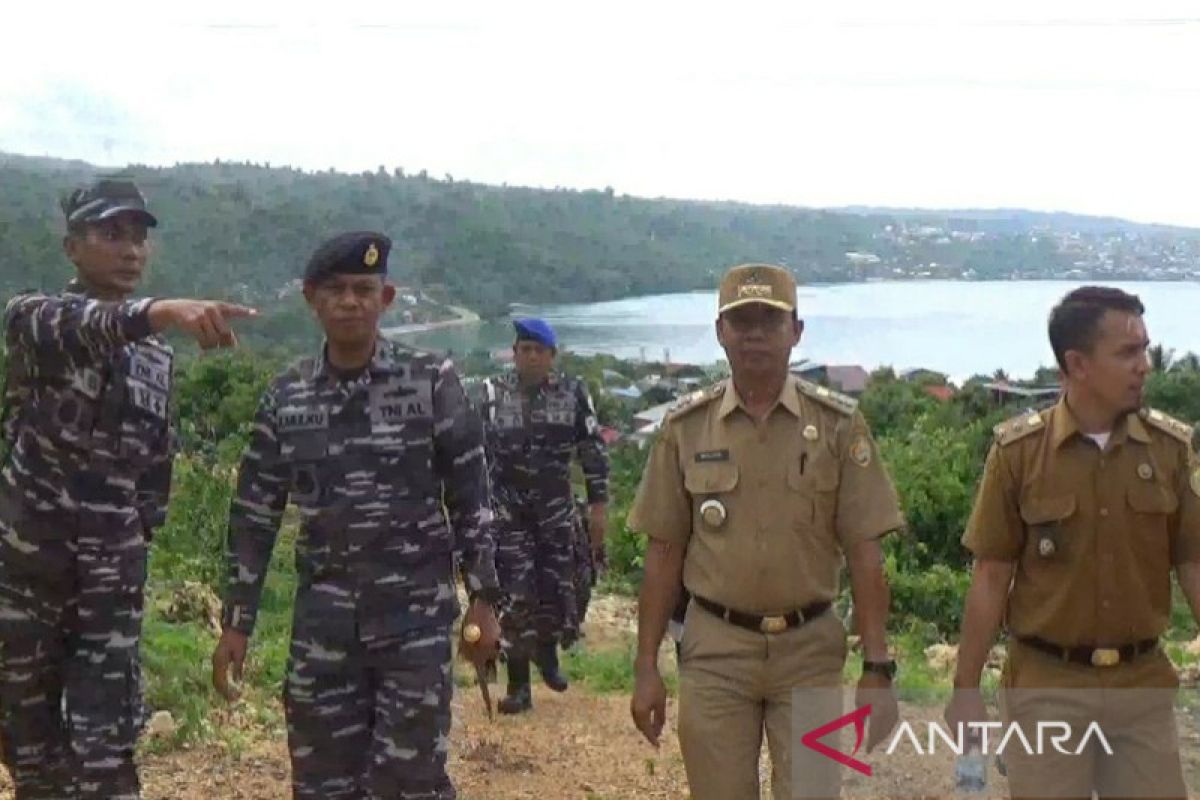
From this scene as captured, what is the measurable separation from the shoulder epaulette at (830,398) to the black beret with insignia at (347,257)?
1.10 m

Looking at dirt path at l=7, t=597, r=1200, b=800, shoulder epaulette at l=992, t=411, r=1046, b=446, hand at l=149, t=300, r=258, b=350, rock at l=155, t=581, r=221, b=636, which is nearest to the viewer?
hand at l=149, t=300, r=258, b=350

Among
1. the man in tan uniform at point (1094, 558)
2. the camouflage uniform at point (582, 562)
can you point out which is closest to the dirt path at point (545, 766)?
the camouflage uniform at point (582, 562)

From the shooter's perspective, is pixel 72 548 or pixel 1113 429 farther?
pixel 72 548

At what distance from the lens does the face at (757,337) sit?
324 centimetres

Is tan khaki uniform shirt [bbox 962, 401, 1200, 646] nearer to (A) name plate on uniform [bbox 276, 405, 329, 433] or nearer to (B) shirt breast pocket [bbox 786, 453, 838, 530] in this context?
(B) shirt breast pocket [bbox 786, 453, 838, 530]

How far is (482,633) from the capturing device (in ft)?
11.1

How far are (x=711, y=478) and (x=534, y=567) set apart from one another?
2932 mm

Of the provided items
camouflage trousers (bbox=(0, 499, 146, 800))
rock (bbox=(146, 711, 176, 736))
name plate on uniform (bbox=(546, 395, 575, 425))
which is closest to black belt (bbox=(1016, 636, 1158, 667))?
camouflage trousers (bbox=(0, 499, 146, 800))

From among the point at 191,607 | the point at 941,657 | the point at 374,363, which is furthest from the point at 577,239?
the point at 374,363

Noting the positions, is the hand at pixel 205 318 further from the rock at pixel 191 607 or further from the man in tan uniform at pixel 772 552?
the rock at pixel 191 607

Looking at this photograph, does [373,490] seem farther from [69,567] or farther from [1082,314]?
[1082,314]

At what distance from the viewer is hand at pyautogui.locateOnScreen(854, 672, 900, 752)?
10.5 feet

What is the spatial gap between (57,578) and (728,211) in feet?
74.0

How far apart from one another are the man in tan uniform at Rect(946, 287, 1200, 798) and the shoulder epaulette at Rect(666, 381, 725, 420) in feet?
2.34
